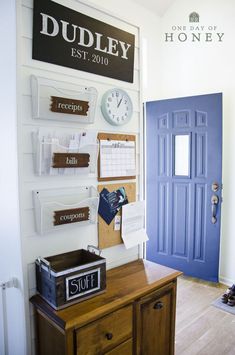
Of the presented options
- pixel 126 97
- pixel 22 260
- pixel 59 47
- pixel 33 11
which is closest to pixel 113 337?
pixel 22 260

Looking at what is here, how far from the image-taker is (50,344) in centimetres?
126

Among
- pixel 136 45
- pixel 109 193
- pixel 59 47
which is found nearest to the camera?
pixel 59 47

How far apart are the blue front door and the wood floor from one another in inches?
10.6

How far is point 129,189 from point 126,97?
1.84 feet

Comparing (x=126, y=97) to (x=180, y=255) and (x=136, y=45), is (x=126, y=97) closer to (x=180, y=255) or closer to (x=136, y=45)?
(x=136, y=45)

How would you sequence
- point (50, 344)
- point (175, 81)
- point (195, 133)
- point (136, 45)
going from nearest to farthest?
point (50, 344), point (136, 45), point (195, 133), point (175, 81)

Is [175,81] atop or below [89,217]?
atop

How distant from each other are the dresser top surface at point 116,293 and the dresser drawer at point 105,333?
37mm

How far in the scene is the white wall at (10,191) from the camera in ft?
4.21

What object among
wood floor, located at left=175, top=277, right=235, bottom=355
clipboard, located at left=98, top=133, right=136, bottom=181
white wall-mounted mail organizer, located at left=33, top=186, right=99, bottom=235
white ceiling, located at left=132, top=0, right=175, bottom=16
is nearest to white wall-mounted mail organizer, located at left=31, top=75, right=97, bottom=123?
clipboard, located at left=98, top=133, right=136, bottom=181

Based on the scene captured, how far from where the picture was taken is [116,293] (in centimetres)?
137

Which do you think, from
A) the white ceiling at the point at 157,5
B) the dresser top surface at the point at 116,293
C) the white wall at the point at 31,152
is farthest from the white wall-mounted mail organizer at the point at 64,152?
the white ceiling at the point at 157,5

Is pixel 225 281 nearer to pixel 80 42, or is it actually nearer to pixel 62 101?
pixel 62 101

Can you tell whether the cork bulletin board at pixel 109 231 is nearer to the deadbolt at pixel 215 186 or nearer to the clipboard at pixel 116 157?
the clipboard at pixel 116 157
